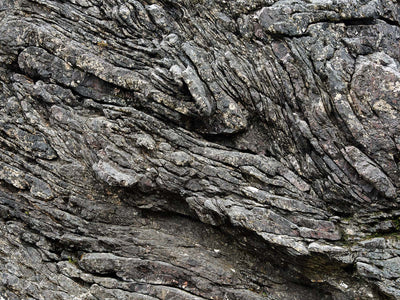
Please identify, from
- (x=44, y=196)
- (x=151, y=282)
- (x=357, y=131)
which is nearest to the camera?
(x=357, y=131)

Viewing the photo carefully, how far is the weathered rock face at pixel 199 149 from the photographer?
13.2m

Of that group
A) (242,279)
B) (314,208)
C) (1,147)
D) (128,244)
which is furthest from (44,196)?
(314,208)

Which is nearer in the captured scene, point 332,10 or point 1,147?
point 332,10

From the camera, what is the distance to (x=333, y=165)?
44.5ft

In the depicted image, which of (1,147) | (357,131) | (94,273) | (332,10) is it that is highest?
(332,10)

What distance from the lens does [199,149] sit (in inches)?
580

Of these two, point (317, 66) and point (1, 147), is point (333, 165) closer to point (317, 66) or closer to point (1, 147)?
point (317, 66)

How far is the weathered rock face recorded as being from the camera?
13195mm

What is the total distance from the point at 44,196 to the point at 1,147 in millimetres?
3072

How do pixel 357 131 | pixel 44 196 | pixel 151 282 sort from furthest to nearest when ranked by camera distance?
pixel 44 196, pixel 151 282, pixel 357 131

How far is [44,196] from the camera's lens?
49.4 feet

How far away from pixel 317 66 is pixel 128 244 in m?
10.4

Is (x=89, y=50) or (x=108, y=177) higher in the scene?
(x=89, y=50)

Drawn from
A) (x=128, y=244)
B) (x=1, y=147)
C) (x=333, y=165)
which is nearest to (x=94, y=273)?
(x=128, y=244)
